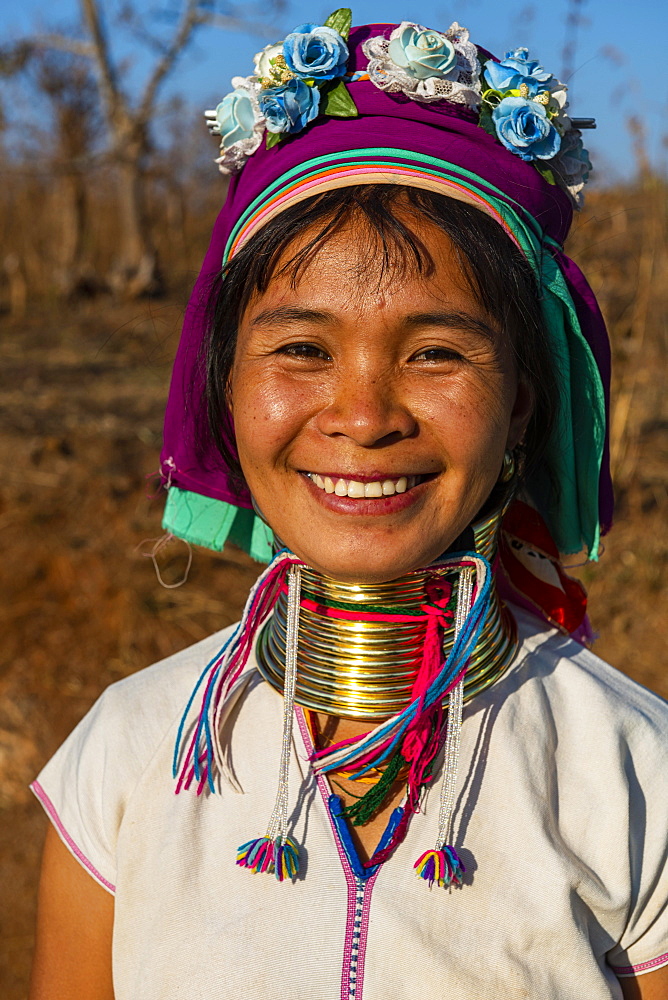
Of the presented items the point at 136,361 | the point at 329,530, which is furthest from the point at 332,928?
the point at 136,361

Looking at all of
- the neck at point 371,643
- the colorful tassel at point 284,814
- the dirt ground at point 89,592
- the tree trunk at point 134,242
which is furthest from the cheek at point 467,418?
the tree trunk at point 134,242

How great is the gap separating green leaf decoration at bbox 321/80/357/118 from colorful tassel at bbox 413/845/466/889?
130cm

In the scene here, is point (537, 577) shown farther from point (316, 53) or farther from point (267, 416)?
point (316, 53)

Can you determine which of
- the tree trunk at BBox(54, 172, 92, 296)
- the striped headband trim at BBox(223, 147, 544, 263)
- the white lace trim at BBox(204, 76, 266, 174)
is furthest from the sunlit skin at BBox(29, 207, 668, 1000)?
the tree trunk at BBox(54, 172, 92, 296)

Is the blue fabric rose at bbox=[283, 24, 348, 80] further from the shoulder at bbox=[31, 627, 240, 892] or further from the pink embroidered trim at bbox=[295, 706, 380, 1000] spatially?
the pink embroidered trim at bbox=[295, 706, 380, 1000]

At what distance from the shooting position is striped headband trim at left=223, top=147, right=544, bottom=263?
1543 millimetres

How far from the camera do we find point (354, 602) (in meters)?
1.66

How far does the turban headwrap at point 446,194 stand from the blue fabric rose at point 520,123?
0.03m

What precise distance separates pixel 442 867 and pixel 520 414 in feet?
2.80

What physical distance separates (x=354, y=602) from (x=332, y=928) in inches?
22.1

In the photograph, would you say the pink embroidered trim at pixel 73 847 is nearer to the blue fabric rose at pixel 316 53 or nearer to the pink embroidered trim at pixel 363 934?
the pink embroidered trim at pixel 363 934

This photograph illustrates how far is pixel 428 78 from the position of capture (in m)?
1.58

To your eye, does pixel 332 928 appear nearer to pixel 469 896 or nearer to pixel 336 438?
pixel 469 896

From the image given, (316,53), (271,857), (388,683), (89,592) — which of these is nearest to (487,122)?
(316,53)
